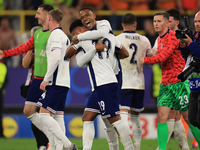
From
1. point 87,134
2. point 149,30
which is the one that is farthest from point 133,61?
point 149,30

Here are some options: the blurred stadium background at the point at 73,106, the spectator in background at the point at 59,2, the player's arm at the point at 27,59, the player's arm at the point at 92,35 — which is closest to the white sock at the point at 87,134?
the player's arm at the point at 92,35

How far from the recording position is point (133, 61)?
6016 millimetres

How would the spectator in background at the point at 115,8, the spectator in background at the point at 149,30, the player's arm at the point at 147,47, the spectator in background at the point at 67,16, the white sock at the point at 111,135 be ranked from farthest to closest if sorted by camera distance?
the spectator in background at the point at 115,8
the spectator in background at the point at 67,16
the spectator in background at the point at 149,30
the player's arm at the point at 147,47
the white sock at the point at 111,135

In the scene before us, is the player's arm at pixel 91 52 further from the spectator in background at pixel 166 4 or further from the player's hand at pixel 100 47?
the spectator in background at pixel 166 4

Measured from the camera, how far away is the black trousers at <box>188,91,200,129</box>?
15.6ft

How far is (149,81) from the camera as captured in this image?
10.0 meters

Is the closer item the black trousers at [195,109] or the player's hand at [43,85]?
the black trousers at [195,109]

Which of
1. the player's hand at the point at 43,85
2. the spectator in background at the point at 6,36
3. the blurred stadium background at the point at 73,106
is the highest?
the spectator in background at the point at 6,36

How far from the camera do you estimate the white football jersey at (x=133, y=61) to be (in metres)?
5.98

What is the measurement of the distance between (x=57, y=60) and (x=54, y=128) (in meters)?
1.00

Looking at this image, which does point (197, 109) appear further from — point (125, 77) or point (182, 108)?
point (125, 77)

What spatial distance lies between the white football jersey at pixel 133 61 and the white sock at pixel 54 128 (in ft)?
4.42

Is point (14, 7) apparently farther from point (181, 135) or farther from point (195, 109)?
point (195, 109)

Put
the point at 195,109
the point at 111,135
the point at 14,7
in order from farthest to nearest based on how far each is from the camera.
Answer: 1. the point at 14,7
2. the point at 111,135
3. the point at 195,109
